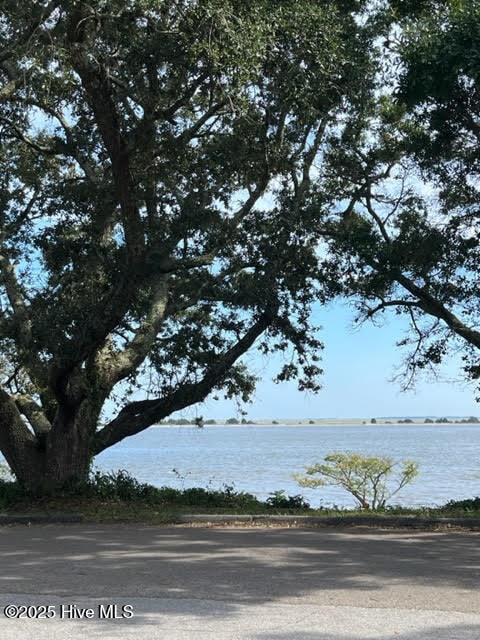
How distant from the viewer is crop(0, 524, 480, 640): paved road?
215 inches

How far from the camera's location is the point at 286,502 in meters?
14.3

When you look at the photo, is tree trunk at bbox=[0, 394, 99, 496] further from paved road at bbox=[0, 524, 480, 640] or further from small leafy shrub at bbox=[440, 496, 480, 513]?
small leafy shrub at bbox=[440, 496, 480, 513]

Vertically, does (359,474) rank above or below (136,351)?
below

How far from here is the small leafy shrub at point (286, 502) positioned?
14117mm

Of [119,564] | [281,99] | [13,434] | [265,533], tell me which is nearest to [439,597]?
[119,564]

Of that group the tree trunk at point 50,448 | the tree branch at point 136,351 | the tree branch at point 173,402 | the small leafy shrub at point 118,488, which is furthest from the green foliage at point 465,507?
the tree trunk at point 50,448

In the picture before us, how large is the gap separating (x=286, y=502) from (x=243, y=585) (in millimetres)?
7394

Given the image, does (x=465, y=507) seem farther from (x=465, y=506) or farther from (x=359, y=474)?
(x=359, y=474)

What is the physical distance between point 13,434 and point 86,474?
162 cm

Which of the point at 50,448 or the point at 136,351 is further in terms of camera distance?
the point at 136,351

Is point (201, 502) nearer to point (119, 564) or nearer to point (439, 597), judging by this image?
point (119, 564)

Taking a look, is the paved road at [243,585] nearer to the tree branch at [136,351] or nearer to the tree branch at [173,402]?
the tree branch at [136,351]

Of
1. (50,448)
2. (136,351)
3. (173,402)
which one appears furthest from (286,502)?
(50,448)

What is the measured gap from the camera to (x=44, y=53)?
1080cm
